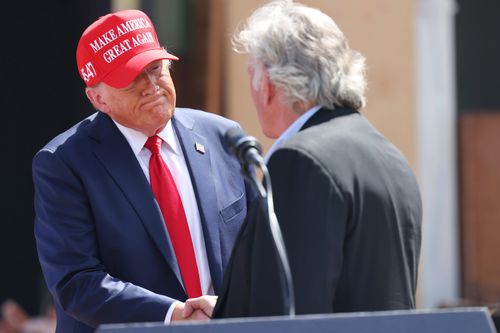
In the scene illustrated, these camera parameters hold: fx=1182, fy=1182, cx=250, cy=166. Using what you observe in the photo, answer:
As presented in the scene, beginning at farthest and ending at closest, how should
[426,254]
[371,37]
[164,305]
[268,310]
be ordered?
1. [426,254]
2. [371,37]
3. [164,305]
4. [268,310]

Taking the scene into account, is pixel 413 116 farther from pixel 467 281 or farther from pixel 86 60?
pixel 86 60

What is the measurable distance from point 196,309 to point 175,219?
15.7 inches

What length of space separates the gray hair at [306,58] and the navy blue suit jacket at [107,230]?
820 millimetres

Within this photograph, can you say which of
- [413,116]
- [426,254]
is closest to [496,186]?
[426,254]

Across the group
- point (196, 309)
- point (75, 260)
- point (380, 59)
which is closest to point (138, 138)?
point (75, 260)

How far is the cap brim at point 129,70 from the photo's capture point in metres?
3.79

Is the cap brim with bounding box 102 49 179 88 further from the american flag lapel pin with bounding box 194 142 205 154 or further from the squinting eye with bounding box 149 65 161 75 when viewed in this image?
the american flag lapel pin with bounding box 194 142 205 154

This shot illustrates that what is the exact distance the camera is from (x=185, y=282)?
379cm

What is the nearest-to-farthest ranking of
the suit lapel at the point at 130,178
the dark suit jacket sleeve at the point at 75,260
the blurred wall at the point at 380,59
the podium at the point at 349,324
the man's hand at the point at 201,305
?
the podium at the point at 349,324, the man's hand at the point at 201,305, the dark suit jacket sleeve at the point at 75,260, the suit lapel at the point at 130,178, the blurred wall at the point at 380,59

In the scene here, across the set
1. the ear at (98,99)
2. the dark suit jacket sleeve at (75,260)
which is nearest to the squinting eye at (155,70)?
the ear at (98,99)

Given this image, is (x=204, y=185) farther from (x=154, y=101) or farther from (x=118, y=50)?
(x=118, y=50)

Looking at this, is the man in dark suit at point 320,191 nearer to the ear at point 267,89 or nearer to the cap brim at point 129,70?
the ear at point 267,89

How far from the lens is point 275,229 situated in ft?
8.77

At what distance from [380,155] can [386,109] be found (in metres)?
4.17
